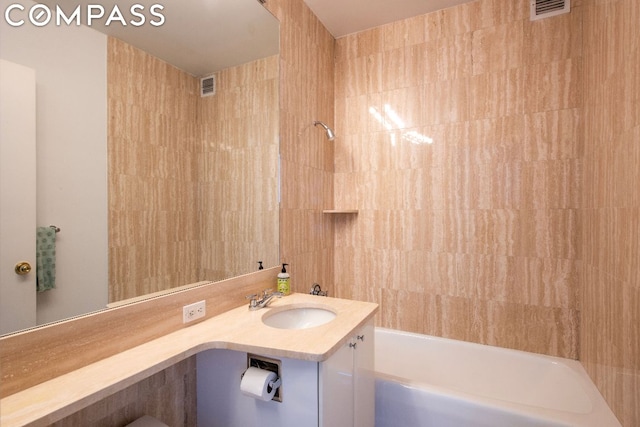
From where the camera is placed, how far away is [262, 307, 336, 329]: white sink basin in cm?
144

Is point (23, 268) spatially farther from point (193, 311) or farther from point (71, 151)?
point (193, 311)

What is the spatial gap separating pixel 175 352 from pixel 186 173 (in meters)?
0.71

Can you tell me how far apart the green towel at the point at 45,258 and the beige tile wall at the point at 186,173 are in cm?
16

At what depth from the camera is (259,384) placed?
100 cm

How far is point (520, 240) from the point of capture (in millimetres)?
1863

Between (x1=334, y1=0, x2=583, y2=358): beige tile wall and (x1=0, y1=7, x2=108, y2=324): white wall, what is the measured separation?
1696 mm

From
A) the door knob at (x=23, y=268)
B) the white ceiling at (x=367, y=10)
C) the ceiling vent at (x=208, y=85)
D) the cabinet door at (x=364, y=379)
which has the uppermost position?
the white ceiling at (x=367, y=10)

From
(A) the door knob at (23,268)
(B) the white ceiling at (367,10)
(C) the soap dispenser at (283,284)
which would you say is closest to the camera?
(A) the door knob at (23,268)

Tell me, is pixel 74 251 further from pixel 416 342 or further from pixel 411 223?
pixel 416 342

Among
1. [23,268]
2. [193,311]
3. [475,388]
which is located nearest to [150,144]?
[23,268]

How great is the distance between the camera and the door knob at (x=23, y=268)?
78cm

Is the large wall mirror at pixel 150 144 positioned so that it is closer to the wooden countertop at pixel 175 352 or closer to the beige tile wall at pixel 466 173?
the wooden countertop at pixel 175 352

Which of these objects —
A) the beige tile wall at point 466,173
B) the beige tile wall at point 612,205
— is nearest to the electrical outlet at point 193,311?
the beige tile wall at point 466,173

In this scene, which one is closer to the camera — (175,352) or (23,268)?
(23,268)
